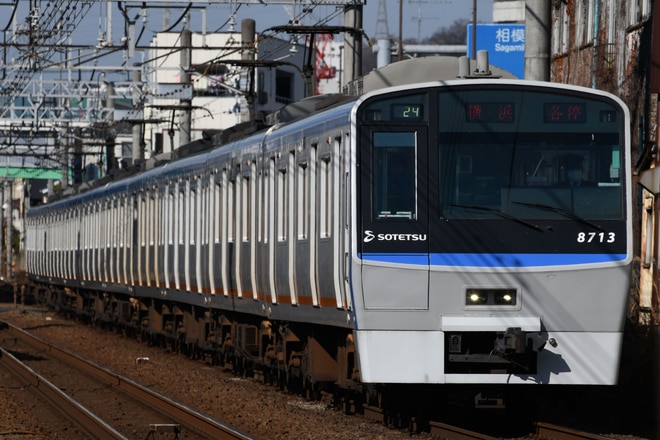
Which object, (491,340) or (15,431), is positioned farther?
(15,431)

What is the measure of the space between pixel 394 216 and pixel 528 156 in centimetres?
113

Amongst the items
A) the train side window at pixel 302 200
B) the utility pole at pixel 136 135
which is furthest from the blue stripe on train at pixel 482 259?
the utility pole at pixel 136 135

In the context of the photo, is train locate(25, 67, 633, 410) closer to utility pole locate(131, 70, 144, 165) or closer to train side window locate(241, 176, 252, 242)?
train side window locate(241, 176, 252, 242)

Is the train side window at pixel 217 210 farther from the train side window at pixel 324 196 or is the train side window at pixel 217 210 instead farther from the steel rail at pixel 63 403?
the train side window at pixel 324 196

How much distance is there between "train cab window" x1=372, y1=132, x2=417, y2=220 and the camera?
10.8 metres

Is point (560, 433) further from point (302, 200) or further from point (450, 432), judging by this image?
point (302, 200)

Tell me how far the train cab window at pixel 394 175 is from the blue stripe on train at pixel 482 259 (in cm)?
31

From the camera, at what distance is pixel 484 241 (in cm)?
1072

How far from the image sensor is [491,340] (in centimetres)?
1071

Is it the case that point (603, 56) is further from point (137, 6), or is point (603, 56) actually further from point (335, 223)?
point (335, 223)

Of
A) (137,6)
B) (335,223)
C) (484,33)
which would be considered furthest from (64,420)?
(484,33)

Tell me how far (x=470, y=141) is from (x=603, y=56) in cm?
1401

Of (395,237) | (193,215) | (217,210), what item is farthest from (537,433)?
(193,215)

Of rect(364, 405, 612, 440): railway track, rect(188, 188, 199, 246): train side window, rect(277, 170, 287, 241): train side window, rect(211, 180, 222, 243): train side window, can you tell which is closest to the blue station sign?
rect(188, 188, 199, 246): train side window
